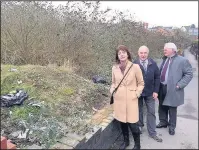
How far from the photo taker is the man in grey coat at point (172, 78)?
16.7 ft

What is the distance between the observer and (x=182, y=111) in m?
7.26

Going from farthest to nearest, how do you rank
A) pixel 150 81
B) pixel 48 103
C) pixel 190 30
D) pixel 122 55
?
pixel 190 30, pixel 150 81, pixel 48 103, pixel 122 55

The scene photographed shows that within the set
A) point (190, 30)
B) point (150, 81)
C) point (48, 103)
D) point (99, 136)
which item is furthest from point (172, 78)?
point (190, 30)

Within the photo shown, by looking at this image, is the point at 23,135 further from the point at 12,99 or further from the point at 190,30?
the point at 190,30

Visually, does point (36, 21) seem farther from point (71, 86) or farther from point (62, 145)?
point (62, 145)

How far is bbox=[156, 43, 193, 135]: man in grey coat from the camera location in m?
5.09

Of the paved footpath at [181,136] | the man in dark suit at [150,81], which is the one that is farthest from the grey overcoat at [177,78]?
the paved footpath at [181,136]

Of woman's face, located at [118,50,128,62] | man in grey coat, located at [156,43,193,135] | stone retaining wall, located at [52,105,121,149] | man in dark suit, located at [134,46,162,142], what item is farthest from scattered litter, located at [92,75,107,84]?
woman's face, located at [118,50,128,62]

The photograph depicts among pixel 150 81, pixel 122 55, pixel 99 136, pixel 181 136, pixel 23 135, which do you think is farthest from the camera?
pixel 181 136

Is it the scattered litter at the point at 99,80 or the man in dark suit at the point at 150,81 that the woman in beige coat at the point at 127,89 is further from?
the scattered litter at the point at 99,80

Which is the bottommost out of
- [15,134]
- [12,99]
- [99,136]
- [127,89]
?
[99,136]

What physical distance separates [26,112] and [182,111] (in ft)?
14.9

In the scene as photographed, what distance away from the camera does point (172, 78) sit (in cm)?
515

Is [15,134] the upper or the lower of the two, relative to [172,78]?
lower
